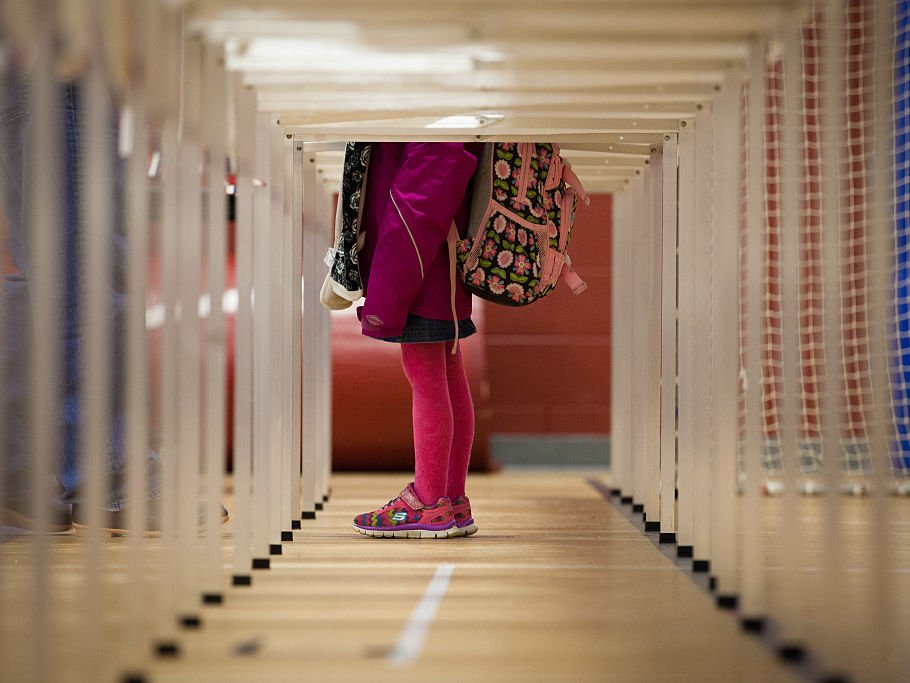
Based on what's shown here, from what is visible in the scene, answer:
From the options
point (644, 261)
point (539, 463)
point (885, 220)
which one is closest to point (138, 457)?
point (885, 220)

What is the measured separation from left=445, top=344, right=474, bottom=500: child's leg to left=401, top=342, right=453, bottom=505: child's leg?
3.6 inches

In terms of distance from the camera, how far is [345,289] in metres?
2.06

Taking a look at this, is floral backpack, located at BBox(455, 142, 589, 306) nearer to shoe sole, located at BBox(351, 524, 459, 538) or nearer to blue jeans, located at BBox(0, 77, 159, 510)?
shoe sole, located at BBox(351, 524, 459, 538)

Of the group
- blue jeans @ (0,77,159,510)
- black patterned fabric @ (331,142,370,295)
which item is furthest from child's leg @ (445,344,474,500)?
blue jeans @ (0,77,159,510)

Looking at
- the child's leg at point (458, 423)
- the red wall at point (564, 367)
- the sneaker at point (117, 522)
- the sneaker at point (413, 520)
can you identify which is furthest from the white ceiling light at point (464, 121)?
the red wall at point (564, 367)

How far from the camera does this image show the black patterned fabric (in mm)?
2070

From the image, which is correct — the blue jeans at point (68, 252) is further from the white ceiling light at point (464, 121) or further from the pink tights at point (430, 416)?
the white ceiling light at point (464, 121)

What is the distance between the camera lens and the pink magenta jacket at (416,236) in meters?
1.96

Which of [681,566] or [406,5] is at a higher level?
[406,5]

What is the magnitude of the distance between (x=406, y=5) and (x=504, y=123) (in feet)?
2.01

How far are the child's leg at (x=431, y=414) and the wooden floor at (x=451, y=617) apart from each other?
130 mm

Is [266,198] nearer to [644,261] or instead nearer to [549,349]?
[644,261]

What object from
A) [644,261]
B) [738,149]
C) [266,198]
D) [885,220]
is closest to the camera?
[885,220]

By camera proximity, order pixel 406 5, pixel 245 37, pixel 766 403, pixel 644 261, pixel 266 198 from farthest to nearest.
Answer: pixel 766 403 → pixel 644 261 → pixel 266 198 → pixel 245 37 → pixel 406 5
